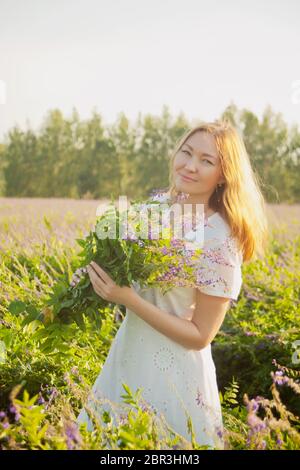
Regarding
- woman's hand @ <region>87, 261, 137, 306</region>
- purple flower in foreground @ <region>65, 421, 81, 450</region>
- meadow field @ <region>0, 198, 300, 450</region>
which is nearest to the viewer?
purple flower in foreground @ <region>65, 421, 81, 450</region>

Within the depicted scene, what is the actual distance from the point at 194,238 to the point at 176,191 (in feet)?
1.18

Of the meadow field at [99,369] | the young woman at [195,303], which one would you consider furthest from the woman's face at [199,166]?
the meadow field at [99,369]

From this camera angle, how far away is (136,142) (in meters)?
26.0

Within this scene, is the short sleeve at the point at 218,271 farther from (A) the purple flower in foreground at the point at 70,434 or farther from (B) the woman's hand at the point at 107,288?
(A) the purple flower in foreground at the point at 70,434

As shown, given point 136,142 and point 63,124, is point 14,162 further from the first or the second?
point 136,142

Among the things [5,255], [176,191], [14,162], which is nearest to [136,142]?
[14,162]

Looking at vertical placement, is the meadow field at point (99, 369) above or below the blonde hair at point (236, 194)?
below

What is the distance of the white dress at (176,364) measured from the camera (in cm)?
215

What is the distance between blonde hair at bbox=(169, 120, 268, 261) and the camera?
2.35 meters

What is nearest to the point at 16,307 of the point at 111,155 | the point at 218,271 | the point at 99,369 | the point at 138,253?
the point at 138,253

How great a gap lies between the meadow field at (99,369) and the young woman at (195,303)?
0.34ft

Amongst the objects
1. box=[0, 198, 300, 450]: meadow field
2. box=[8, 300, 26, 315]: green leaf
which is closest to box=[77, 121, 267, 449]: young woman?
box=[0, 198, 300, 450]: meadow field

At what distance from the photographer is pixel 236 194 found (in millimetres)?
2377

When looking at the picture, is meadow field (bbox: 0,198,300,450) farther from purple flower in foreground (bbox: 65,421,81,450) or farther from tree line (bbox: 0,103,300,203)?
tree line (bbox: 0,103,300,203)
